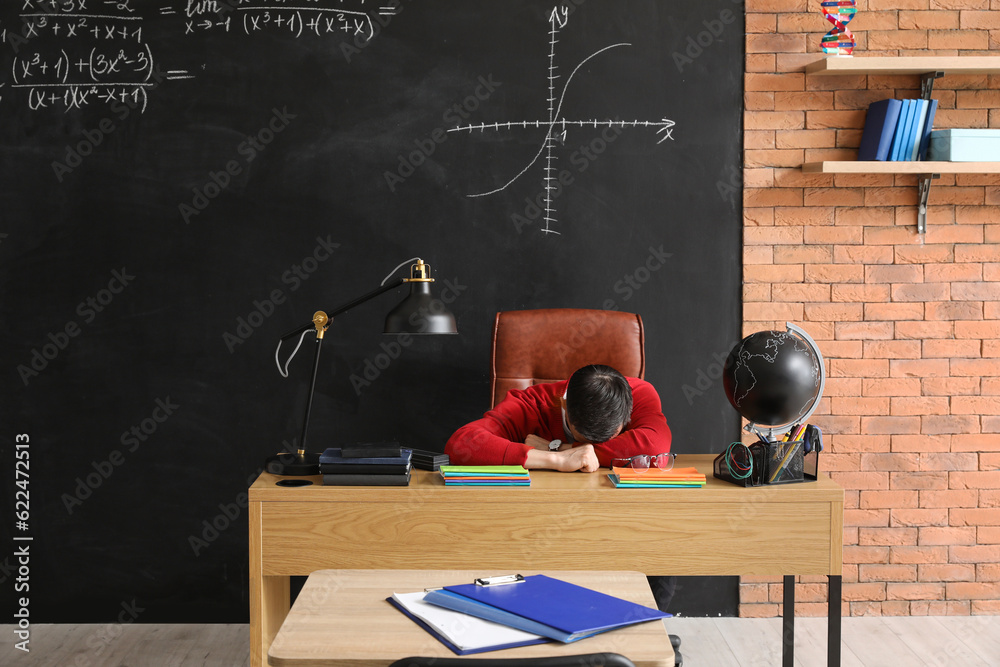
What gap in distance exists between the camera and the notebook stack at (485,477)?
215 centimetres

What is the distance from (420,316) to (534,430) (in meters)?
0.56

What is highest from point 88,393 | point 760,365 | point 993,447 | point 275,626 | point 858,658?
point 760,365

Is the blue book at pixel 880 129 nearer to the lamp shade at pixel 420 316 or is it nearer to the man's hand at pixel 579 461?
the man's hand at pixel 579 461

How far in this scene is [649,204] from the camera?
3.28 meters

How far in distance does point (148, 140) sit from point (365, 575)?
235cm

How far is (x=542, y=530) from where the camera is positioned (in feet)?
7.02

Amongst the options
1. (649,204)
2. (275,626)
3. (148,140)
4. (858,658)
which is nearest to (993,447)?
(858,658)

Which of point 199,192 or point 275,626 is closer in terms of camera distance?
point 275,626

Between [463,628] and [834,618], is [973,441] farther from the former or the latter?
[463,628]

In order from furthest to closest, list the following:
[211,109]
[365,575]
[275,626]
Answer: [211,109]
[275,626]
[365,575]

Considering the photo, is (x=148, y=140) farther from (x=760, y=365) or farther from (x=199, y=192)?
(x=760, y=365)

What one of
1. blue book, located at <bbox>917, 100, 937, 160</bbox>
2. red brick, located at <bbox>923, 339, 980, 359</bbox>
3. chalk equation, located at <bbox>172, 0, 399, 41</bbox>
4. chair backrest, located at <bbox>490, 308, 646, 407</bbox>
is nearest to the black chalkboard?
chalk equation, located at <bbox>172, 0, 399, 41</bbox>

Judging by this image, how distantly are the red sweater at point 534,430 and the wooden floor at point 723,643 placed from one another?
36.2 inches

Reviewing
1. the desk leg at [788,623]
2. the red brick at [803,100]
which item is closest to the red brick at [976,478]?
the desk leg at [788,623]
